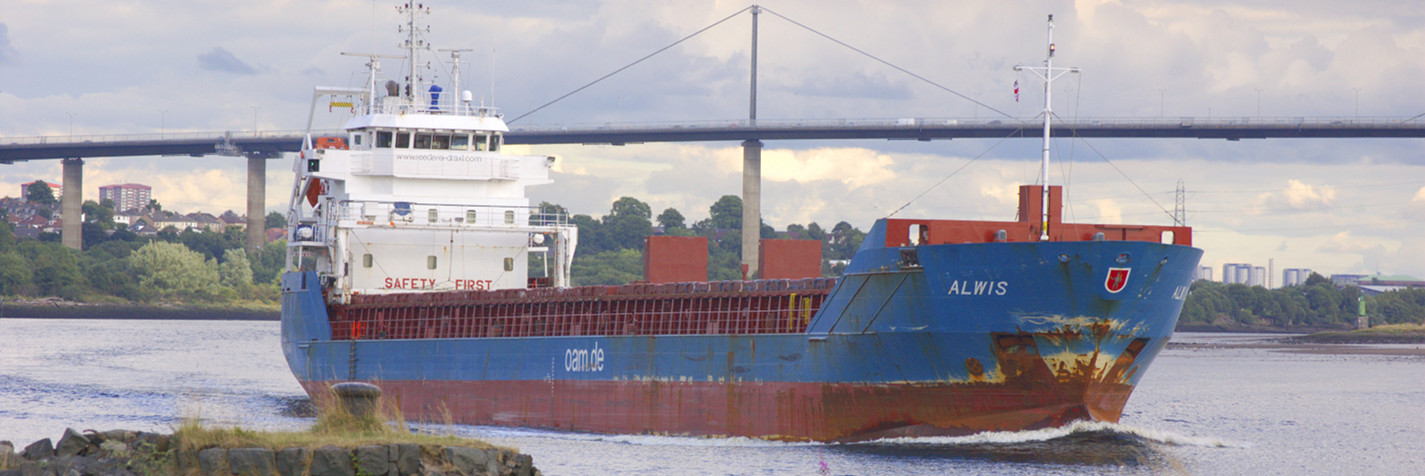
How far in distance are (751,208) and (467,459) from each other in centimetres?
6797

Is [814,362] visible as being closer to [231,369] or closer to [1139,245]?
[1139,245]

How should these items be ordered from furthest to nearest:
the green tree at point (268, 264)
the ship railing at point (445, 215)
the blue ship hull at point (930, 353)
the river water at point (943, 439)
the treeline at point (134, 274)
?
the green tree at point (268, 264)
the treeline at point (134, 274)
the ship railing at point (445, 215)
the river water at point (943, 439)
the blue ship hull at point (930, 353)

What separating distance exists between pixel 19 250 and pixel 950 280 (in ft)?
317

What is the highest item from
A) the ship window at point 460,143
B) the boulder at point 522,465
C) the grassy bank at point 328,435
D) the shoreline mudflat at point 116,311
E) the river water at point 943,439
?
the ship window at point 460,143

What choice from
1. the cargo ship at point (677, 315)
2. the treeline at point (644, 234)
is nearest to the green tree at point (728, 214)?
the treeline at point (644, 234)

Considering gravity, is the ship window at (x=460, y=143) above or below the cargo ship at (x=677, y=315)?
above

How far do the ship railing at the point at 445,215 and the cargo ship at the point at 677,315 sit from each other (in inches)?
2.0

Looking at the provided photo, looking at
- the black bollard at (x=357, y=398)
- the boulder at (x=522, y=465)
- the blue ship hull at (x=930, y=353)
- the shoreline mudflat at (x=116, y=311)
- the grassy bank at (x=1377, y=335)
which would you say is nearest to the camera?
the boulder at (x=522, y=465)

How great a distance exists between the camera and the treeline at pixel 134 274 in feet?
322

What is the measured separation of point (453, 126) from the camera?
32.7m

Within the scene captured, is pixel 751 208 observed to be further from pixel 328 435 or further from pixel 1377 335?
pixel 328 435

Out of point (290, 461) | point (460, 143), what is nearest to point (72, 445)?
point (290, 461)

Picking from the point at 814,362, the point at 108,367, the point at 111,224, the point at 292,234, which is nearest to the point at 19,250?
the point at 111,224

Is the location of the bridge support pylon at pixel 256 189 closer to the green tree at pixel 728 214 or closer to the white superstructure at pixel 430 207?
the green tree at pixel 728 214
